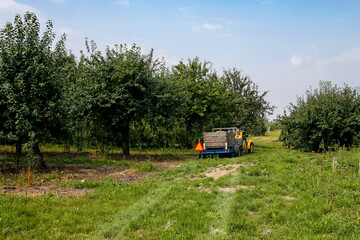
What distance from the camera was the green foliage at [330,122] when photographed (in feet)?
61.1

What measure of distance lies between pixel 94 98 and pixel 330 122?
52.4 feet

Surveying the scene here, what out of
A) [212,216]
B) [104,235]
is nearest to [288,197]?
[212,216]

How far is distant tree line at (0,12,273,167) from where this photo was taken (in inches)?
399

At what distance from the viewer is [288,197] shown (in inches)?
254

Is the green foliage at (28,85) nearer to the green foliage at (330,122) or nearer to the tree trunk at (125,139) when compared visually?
the tree trunk at (125,139)

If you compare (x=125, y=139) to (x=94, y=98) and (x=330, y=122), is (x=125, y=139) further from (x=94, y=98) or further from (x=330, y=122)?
(x=330, y=122)

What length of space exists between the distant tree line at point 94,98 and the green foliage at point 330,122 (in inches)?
306

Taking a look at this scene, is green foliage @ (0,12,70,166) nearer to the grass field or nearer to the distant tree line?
the distant tree line

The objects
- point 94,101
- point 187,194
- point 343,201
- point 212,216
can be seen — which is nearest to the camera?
point 212,216

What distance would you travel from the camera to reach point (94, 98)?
49.4 feet

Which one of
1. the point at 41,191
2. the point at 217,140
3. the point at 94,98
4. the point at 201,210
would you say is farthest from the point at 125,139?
the point at 201,210

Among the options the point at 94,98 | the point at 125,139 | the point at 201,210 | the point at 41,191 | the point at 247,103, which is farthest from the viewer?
the point at 247,103

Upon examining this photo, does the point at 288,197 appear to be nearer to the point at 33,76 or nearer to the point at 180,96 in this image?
the point at 33,76

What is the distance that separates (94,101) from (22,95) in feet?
16.6
